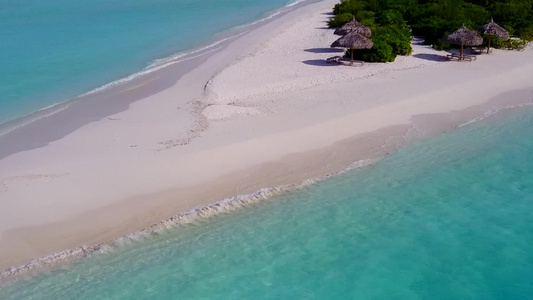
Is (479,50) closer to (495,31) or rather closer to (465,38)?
(495,31)

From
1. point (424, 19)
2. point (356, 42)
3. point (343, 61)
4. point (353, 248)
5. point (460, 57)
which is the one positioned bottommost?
point (353, 248)

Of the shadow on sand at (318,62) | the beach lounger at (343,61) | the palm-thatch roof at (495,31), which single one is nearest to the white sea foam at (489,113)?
the palm-thatch roof at (495,31)

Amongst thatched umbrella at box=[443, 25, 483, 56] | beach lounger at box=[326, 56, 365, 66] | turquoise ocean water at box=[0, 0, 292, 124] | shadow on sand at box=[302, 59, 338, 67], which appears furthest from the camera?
shadow on sand at box=[302, 59, 338, 67]

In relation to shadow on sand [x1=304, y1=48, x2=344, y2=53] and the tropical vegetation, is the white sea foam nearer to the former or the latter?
the tropical vegetation

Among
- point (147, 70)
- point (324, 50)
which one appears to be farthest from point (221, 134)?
point (324, 50)

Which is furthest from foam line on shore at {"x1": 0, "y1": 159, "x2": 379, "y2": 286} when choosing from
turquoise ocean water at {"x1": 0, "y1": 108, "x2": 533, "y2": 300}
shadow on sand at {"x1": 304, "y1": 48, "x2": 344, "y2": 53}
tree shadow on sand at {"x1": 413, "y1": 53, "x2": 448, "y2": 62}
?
shadow on sand at {"x1": 304, "y1": 48, "x2": 344, "y2": 53}

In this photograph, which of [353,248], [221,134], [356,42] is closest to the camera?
[353,248]

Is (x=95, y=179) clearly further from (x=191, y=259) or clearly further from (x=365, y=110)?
(x=365, y=110)

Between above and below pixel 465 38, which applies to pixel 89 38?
above
